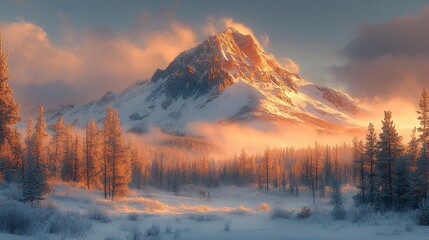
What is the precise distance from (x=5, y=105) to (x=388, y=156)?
35.0 meters

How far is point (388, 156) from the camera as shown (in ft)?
121

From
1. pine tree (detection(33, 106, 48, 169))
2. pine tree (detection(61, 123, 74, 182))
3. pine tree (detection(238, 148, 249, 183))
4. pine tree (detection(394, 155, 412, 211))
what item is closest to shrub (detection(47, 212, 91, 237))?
pine tree (detection(394, 155, 412, 211))

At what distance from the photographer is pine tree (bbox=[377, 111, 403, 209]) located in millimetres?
36316

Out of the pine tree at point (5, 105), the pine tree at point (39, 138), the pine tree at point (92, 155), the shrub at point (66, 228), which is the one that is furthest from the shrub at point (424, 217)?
the pine tree at point (39, 138)

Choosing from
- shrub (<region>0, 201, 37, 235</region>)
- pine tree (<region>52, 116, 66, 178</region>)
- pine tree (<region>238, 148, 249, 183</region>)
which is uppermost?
pine tree (<region>52, 116, 66, 178</region>)

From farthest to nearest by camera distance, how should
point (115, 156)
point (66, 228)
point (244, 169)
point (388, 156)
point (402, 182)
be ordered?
1. point (244, 169)
2. point (115, 156)
3. point (388, 156)
4. point (402, 182)
5. point (66, 228)

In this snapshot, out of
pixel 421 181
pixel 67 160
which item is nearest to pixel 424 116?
pixel 421 181

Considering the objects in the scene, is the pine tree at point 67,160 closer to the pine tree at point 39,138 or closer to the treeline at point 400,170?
the pine tree at point 39,138

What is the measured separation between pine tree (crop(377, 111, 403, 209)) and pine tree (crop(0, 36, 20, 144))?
33.8 m

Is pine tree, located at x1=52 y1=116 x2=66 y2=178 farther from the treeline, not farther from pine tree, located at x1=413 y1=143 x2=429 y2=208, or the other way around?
pine tree, located at x1=413 y1=143 x2=429 y2=208

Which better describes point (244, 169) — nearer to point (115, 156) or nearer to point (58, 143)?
point (58, 143)

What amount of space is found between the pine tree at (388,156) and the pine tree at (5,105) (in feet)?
111

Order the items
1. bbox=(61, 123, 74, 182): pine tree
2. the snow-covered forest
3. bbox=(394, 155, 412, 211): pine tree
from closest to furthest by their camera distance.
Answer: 1. the snow-covered forest
2. bbox=(394, 155, 412, 211): pine tree
3. bbox=(61, 123, 74, 182): pine tree

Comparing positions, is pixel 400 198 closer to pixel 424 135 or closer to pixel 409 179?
pixel 409 179
